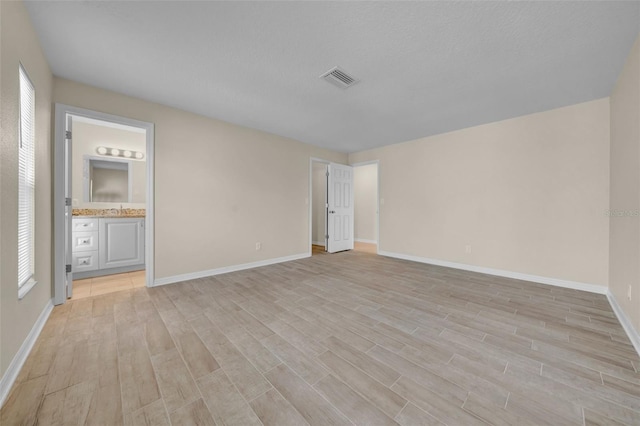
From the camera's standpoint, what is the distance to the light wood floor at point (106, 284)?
294 centimetres

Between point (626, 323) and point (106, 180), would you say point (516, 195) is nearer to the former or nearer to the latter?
point (626, 323)

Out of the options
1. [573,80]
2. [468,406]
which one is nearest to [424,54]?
[573,80]

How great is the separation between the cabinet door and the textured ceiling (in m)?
2.08

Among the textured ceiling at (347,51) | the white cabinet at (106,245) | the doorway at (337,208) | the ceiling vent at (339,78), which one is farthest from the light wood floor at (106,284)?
the ceiling vent at (339,78)

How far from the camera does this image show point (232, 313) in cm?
235

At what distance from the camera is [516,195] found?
139 inches

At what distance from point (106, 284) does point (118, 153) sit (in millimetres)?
2369

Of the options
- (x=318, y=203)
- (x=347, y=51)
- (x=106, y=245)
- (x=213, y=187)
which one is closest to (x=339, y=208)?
(x=318, y=203)

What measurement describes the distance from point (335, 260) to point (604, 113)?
4.31 meters

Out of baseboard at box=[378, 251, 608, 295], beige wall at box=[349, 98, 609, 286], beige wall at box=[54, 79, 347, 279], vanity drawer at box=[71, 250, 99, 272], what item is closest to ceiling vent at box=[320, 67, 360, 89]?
beige wall at box=[54, 79, 347, 279]

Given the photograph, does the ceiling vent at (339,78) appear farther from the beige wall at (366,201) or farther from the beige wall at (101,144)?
the beige wall at (366,201)

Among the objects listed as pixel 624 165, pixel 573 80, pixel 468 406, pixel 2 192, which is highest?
pixel 573 80

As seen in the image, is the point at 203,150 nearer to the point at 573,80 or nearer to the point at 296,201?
the point at 296,201

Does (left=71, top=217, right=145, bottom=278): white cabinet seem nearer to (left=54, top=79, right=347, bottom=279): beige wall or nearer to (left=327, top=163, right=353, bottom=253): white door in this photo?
(left=54, top=79, right=347, bottom=279): beige wall
